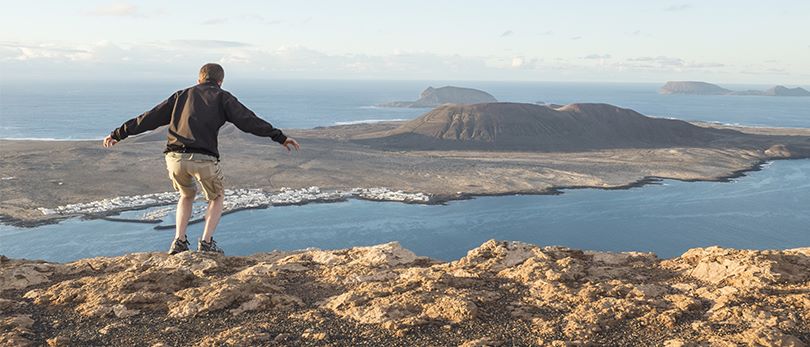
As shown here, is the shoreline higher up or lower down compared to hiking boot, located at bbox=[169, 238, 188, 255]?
lower down

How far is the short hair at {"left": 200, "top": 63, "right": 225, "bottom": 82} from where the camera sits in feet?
18.6

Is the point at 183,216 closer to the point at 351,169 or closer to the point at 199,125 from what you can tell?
the point at 199,125

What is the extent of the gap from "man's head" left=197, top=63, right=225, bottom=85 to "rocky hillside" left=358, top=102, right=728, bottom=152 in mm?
73365

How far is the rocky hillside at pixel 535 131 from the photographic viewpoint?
82000 millimetres

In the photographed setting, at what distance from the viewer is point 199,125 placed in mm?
5465

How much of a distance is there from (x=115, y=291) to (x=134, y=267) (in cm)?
94

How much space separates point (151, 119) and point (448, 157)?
215ft

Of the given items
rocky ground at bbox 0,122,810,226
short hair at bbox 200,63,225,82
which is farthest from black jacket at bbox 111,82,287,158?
rocky ground at bbox 0,122,810,226

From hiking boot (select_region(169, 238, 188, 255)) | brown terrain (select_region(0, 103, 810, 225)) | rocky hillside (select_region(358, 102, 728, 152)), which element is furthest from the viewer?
rocky hillside (select_region(358, 102, 728, 152))

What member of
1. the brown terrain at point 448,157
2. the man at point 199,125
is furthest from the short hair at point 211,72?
the brown terrain at point 448,157

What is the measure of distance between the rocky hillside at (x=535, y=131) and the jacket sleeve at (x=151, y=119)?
7346 centimetres

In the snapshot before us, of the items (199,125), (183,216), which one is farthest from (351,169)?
(199,125)

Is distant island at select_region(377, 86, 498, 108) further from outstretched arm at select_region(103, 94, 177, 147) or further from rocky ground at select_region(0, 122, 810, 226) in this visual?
outstretched arm at select_region(103, 94, 177, 147)

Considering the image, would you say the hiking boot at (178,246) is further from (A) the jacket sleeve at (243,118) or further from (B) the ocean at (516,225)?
(B) the ocean at (516,225)
